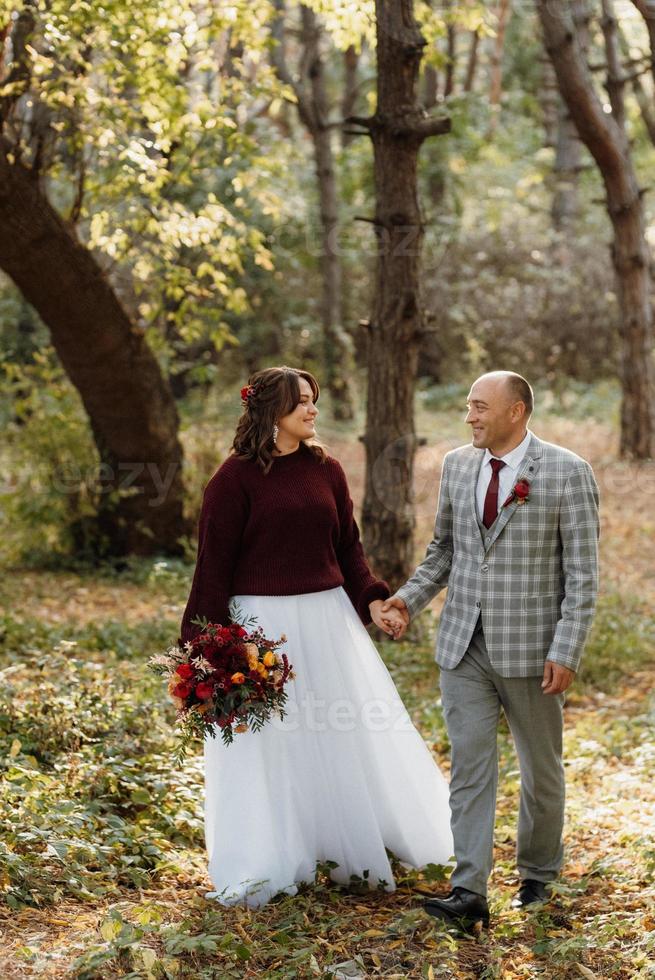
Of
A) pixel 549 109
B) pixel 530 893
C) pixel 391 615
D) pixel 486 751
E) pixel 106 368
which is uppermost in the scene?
pixel 549 109

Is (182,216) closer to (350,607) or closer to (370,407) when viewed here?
(370,407)

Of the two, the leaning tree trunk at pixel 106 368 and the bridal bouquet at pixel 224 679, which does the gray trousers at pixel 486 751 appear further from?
the leaning tree trunk at pixel 106 368

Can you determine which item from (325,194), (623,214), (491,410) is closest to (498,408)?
(491,410)

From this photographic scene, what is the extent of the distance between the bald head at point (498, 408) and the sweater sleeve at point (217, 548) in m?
0.99

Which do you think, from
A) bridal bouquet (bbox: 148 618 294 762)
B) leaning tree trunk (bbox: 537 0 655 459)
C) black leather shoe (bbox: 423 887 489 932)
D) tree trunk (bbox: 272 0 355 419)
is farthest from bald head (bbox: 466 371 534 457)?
tree trunk (bbox: 272 0 355 419)

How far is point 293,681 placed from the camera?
4492 mm

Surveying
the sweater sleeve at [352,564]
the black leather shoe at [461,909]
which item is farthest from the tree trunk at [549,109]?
the black leather shoe at [461,909]

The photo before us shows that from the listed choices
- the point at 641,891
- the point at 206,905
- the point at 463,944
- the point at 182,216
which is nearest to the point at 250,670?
the point at 206,905

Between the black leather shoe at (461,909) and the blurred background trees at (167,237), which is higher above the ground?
the blurred background trees at (167,237)

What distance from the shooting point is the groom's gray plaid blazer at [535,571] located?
14.0 feet

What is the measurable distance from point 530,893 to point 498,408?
204 cm

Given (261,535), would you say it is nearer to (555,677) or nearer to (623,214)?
(555,677)

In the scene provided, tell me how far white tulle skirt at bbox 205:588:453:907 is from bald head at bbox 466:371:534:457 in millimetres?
937

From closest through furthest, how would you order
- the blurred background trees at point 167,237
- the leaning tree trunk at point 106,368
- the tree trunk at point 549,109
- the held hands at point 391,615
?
the held hands at point 391,615 → the blurred background trees at point 167,237 → the leaning tree trunk at point 106,368 → the tree trunk at point 549,109
